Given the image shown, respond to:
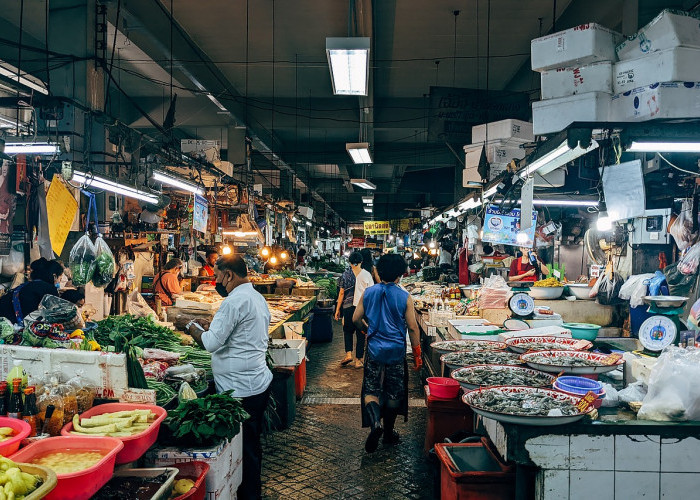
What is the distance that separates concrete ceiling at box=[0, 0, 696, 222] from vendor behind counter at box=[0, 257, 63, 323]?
3.53 metres

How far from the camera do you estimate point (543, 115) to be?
478 centimetres

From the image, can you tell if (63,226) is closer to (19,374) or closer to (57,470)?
(19,374)

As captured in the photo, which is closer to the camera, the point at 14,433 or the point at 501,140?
the point at 14,433

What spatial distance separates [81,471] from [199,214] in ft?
24.2

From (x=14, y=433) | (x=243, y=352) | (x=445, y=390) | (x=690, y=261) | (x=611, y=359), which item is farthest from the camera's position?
(x=690, y=261)

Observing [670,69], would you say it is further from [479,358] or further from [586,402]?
[479,358]

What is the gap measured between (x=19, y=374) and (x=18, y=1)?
740cm

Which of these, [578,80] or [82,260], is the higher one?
[578,80]

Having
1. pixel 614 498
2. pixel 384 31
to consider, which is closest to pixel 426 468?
pixel 614 498

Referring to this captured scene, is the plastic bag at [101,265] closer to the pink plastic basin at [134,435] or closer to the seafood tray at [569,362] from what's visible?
the pink plastic basin at [134,435]

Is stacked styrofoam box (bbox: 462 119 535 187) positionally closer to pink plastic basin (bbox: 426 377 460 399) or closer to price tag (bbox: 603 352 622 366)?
pink plastic basin (bbox: 426 377 460 399)

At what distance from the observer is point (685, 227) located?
7.19 meters

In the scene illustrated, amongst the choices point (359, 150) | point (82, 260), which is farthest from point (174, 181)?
point (359, 150)

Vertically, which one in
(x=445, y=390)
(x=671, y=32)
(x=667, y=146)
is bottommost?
(x=445, y=390)
